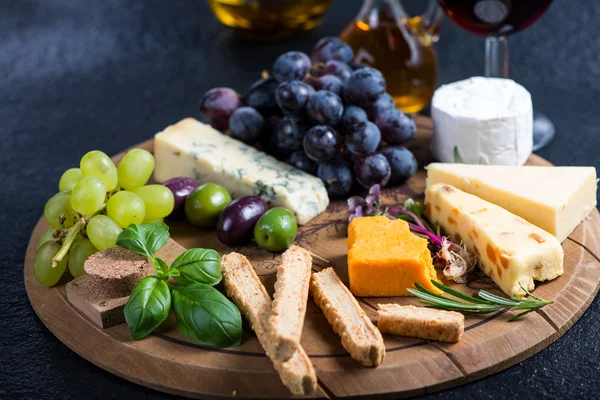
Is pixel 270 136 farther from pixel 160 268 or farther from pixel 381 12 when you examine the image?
pixel 160 268

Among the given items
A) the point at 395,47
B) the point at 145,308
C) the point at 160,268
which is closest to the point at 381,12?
the point at 395,47

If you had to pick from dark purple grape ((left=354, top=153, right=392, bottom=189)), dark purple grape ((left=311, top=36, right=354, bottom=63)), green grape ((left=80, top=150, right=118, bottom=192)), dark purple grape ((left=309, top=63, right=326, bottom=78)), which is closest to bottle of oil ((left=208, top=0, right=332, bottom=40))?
dark purple grape ((left=311, top=36, right=354, bottom=63))

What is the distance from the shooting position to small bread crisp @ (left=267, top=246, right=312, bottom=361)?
1.43 m

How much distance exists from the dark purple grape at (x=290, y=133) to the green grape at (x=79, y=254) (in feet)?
1.98

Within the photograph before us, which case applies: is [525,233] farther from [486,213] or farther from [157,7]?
[157,7]

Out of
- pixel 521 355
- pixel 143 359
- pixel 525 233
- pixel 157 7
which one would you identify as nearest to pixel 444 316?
pixel 521 355

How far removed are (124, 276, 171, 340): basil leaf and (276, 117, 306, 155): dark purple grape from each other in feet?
2.26

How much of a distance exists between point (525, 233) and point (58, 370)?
1012mm

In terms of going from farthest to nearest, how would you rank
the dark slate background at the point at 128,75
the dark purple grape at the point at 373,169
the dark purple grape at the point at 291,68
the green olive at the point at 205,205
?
the dark slate background at the point at 128,75, the dark purple grape at the point at 291,68, the dark purple grape at the point at 373,169, the green olive at the point at 205,205

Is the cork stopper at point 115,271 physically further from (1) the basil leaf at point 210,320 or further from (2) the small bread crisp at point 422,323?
(2) the small bread crisp at point 422,323

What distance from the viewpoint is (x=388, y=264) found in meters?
1.69

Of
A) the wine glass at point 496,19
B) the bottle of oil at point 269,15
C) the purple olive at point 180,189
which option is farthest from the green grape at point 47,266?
the bottle of oil at point 269,15

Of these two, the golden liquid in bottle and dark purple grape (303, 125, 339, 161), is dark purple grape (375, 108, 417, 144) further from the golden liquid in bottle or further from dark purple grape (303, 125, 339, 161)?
the golden liquid in bottle

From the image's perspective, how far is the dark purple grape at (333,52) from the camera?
2.33 meters
